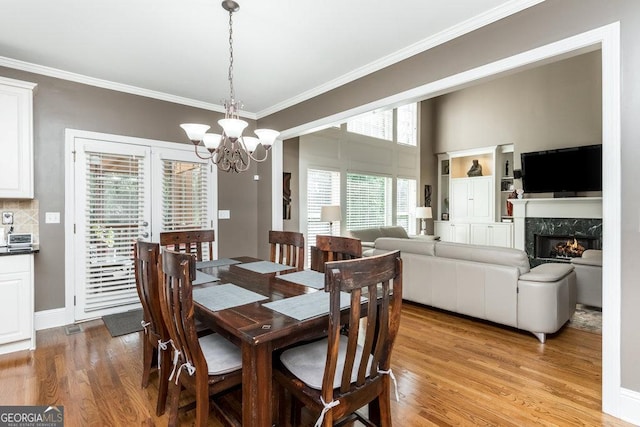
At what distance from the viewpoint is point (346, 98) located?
146 inches

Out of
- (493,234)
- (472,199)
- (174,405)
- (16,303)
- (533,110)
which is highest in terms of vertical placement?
(533,110)

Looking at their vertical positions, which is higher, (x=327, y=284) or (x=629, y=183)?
(x=629, y=183)

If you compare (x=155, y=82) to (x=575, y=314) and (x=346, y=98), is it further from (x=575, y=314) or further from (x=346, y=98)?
(x=575, y=314)

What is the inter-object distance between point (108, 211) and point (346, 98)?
3053 millimetres

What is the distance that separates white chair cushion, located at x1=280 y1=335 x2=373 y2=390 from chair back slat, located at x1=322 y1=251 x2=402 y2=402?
70mm

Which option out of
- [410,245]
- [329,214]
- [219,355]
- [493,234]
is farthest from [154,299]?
[493,234]

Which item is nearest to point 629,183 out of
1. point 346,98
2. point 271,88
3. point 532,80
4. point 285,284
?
point 285,284

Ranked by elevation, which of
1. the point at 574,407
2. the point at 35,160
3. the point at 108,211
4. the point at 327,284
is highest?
the point at 35,160

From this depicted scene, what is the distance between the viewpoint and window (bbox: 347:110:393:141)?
675 centimetres

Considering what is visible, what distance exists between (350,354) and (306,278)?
1.02 metres

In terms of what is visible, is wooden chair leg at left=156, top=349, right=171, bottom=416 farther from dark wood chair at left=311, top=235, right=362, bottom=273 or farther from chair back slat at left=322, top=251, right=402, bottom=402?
dark wood chair at left=311, top=235, right=362, bottom=273

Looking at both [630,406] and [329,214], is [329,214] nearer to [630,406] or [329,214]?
[329,214]

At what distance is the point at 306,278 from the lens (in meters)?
2.34

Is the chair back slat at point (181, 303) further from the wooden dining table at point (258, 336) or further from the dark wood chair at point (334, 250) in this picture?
the dark wood chair at point (334, 250)
